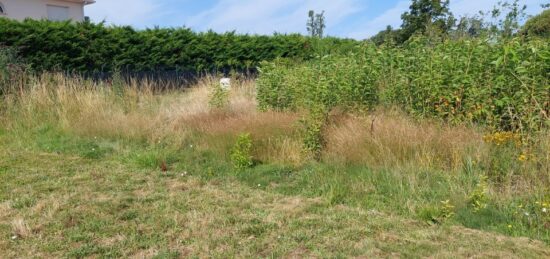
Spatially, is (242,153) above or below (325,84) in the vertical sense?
below

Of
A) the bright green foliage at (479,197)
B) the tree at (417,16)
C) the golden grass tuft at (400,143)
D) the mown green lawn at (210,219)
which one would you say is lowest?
the mown green lawn at (210,219)

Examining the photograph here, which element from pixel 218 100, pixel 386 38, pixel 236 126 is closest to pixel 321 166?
pixel 236 126

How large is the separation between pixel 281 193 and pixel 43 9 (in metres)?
24.7

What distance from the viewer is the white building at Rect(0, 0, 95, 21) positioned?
23.6 meters

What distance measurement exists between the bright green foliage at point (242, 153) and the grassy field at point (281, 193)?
13cm

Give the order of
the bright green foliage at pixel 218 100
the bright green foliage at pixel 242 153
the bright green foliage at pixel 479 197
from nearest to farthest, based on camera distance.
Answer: the bright green foliage at pixel 479 197 < the bright green foliage at pixel 242 153 < the bright green foliage at pixel 218 100

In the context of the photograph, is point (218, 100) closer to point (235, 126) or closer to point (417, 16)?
point (235, 126)

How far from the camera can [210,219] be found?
154 inches

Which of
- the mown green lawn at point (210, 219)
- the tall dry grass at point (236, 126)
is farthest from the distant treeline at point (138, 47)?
the mown green lawn at point (210, 219)

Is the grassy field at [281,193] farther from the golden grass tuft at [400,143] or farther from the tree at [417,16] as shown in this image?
the tree at [417,16]

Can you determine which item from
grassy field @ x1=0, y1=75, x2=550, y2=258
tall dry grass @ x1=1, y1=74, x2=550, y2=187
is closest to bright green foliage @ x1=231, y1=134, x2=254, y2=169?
grassy field @ x1=0, y1=75, x2=550, y2=258

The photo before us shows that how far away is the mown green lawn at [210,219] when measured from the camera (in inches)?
131

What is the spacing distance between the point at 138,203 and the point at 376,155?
8.24ft

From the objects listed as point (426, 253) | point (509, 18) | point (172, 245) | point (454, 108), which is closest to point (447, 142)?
point (454, 108)
